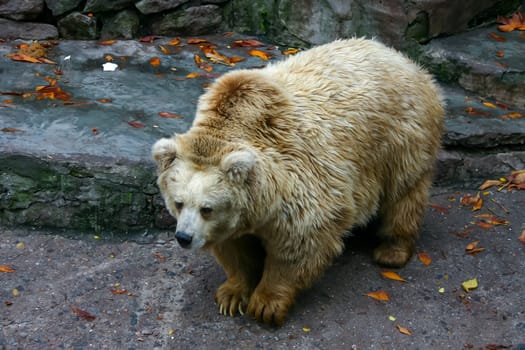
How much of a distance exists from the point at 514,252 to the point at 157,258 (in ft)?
8.33

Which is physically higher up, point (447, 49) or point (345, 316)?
point (447, 49)

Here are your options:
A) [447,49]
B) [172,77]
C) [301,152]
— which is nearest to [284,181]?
[301,152]

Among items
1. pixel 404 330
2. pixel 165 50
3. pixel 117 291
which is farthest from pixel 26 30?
pixel 404 330

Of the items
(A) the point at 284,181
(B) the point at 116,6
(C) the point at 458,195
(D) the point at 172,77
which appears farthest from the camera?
(B) the point at 116,6

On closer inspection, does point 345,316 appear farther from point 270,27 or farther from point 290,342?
point 270,27

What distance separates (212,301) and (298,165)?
1.10 meters

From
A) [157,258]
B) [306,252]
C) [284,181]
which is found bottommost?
[157,258]

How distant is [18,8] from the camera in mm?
7277

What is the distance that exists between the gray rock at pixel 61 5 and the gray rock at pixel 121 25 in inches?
13.5

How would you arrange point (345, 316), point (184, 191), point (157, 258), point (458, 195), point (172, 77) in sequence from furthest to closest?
point (172, 77)
point (458, 195)
point (157, 258)
point (345, 316)
point (184, 191)

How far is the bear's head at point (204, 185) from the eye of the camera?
3.90 m

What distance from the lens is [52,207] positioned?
532 centimetres

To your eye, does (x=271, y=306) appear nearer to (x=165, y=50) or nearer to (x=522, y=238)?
(x=522, y=238)

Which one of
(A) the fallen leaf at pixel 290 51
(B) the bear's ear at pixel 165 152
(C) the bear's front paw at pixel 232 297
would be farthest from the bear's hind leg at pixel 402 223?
(A) the fallen leaf at pixel 290 51
